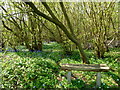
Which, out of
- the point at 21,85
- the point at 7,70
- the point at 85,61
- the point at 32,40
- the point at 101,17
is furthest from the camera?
the point at 32,40

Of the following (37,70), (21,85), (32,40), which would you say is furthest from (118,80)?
(32,40)

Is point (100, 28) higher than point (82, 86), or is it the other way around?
point (100, 28)

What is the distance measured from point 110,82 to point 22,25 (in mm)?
7247

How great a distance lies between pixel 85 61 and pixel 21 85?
2639 millimetres

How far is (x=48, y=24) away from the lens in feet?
28.2

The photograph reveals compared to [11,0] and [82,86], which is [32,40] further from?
[82,86]

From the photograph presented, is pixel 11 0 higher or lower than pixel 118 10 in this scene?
higher

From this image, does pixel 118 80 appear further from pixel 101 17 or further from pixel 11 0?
pixel 11 0

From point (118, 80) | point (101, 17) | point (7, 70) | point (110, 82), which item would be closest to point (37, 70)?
point (7, 70)

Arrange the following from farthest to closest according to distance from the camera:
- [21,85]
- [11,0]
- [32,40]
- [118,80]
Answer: [32,40] < [11,0] < [118,80] < [21,85]

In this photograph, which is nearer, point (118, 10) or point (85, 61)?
point (85, 61)

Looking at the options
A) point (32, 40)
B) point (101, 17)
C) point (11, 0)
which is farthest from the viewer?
point (32, 40)

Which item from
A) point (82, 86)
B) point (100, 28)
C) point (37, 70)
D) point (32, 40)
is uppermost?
point (100, 28)

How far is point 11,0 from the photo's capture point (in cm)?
662
